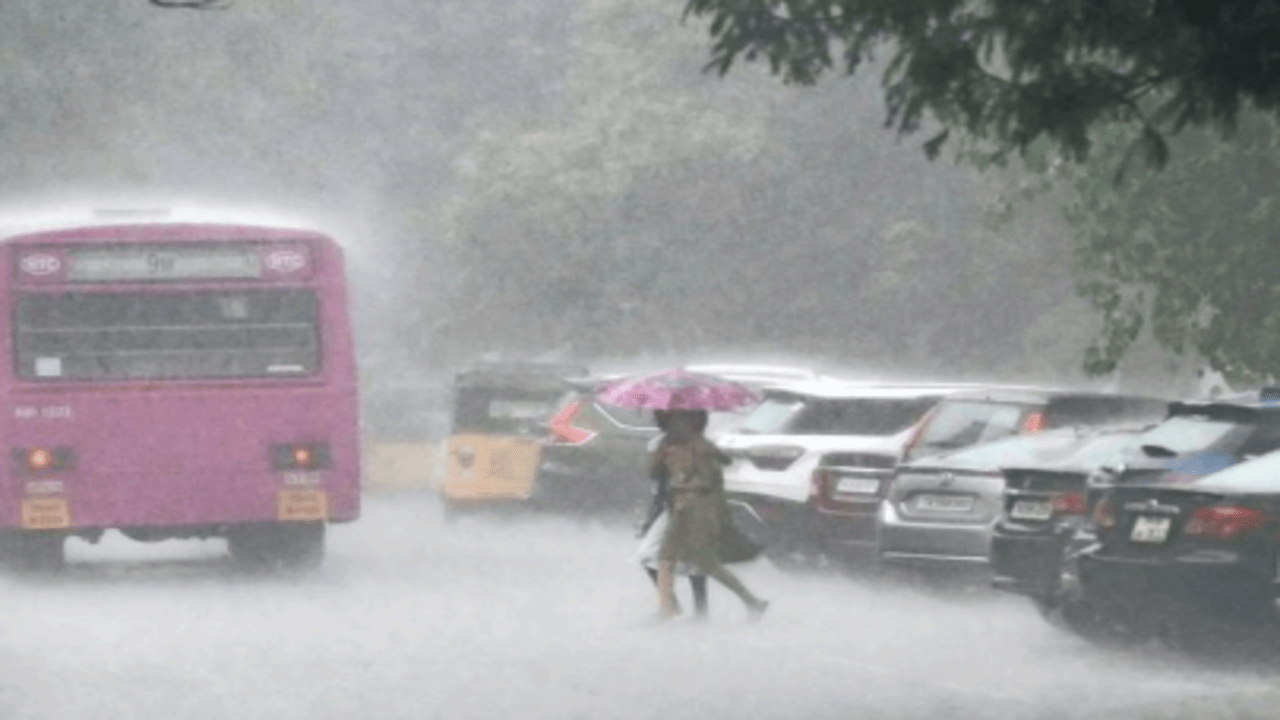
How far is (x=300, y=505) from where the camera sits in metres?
24.8

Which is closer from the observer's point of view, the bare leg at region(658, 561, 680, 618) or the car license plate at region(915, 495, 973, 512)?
the bare leg at region(658, 561, 680, 618)

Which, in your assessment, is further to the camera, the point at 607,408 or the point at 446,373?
the point at 446,373

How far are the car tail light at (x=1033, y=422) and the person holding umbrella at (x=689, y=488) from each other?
2492mm

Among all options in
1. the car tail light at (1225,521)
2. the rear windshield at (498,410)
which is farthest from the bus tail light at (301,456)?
the car tail light at (1225,521)

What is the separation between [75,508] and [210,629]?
159 inches

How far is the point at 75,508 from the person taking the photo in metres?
24.3

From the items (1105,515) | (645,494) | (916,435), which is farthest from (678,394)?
(645,494)

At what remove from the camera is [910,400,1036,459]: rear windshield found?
74.1ft

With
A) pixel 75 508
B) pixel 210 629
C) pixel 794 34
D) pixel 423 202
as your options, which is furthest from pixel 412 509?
pixel 423 202

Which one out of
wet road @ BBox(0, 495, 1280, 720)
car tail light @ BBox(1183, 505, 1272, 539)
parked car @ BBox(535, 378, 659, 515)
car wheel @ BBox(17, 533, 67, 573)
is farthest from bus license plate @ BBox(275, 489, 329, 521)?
car tail light @ BBox(1183, 505, 1272, 539)

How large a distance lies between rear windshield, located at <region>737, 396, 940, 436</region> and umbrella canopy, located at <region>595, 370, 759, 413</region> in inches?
89.0

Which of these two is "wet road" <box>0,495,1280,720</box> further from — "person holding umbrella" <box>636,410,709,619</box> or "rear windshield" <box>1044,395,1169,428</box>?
"rear windshield" <box>1044,395,1169,428</box>

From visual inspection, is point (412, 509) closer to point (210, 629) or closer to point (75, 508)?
point (75, 508)

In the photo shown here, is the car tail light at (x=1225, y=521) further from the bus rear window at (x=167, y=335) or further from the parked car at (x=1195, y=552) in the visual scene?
the bus rear window at (x=167, y=335)
